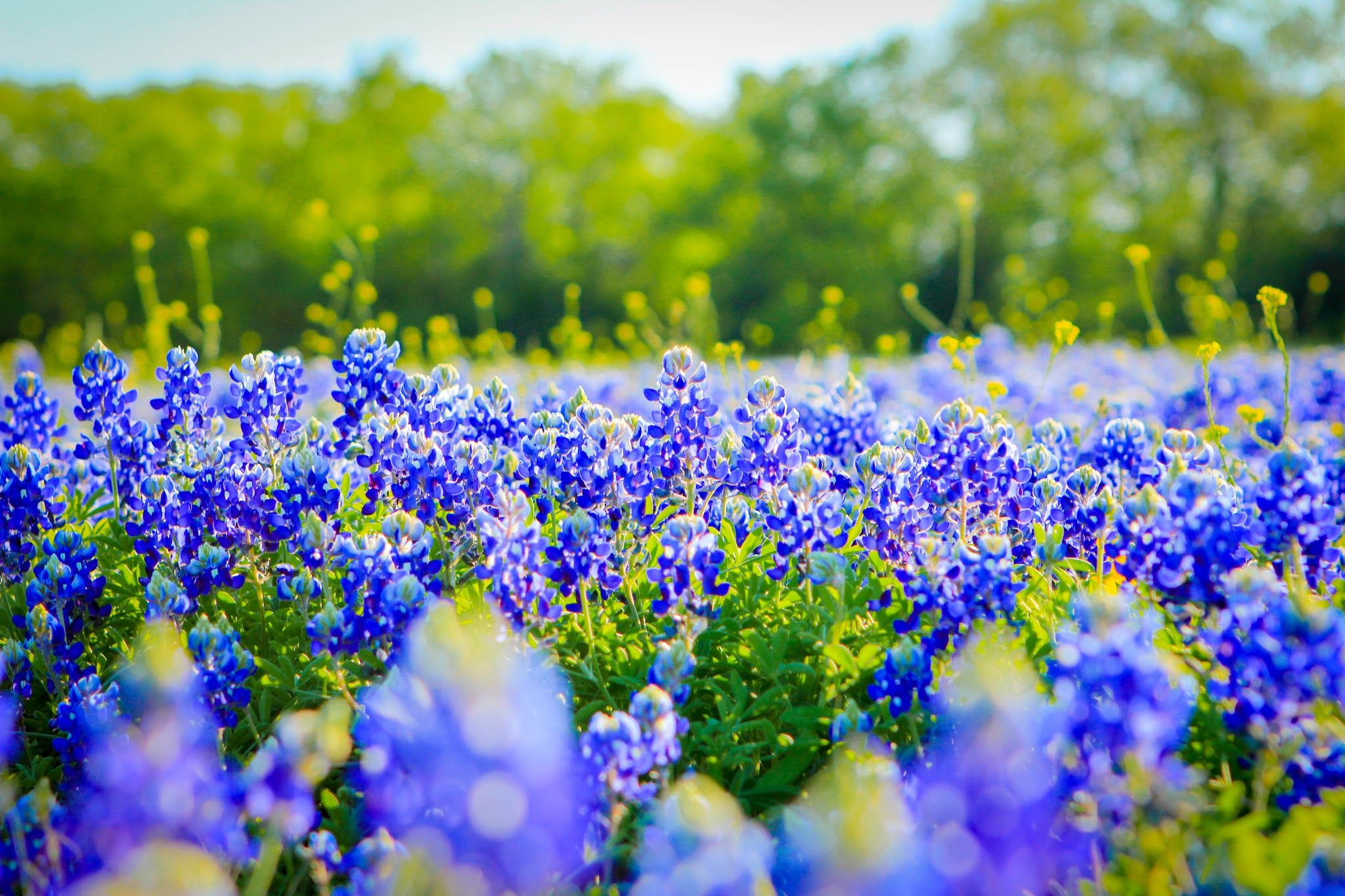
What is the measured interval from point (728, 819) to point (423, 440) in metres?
1.63

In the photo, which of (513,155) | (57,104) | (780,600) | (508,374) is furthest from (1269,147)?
(57,104)

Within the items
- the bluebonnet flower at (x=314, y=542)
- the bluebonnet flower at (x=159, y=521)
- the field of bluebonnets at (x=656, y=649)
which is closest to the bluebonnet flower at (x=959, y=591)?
the field of bluebonnets at (x=656, y=649)

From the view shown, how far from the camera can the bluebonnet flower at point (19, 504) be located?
9.23 ft

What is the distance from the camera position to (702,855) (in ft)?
4.02

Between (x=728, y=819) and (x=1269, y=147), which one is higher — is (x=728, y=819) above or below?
above

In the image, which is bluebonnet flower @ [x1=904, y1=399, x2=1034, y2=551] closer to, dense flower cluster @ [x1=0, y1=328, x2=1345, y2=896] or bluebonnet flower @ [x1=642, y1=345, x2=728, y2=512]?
dense flower cluster @ [x1=0, y1=328, x2=1345, y2=896]

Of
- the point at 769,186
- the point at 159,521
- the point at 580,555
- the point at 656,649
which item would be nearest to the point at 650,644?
the point at 656,649

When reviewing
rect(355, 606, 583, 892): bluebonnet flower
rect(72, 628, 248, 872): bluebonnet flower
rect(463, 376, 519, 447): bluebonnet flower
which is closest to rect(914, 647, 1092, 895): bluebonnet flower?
rect(355, 606, 583, 892): bluebonnet flower

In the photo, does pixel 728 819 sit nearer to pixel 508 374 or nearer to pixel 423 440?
pixel 423 440

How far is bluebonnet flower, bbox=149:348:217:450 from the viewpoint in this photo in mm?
3020

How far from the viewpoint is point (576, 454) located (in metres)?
2.60

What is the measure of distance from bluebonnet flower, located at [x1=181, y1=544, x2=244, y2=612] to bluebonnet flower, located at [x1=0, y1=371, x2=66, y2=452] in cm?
145

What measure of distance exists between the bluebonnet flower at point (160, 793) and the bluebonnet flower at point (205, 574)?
0.79 metres

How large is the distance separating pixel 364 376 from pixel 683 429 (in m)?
1.05
